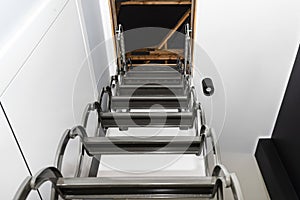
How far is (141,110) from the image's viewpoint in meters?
2.09

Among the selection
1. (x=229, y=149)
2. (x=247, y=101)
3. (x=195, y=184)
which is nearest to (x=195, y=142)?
(x=195, y=184)

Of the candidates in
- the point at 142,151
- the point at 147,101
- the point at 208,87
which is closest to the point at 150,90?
the point at 147,101

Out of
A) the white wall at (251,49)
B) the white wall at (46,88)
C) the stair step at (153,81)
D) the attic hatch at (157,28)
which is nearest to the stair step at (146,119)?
the white wall at (46,88)

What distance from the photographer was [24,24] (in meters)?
0.96

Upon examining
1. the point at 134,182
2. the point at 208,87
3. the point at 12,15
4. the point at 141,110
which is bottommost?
the point at 141,110

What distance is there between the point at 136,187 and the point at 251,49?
1.97 meters

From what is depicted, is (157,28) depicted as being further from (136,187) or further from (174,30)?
(136,187)

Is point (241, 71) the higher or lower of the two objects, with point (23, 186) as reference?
lower

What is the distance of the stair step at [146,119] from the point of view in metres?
1.46

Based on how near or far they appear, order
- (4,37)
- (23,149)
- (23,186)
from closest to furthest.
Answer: (23,186)
(4,37)
(23,149)

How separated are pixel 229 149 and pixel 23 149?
285cm

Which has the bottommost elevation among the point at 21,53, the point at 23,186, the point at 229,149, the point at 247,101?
the point at 229,149

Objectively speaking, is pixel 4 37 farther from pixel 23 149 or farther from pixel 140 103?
pixel 140 103

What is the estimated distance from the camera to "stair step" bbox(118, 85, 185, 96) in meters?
2.01
